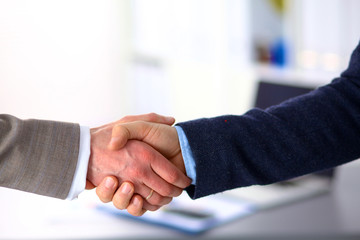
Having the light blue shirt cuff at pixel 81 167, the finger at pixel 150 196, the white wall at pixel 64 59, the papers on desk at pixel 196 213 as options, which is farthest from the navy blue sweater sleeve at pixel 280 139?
the white wall at pixel 64 59

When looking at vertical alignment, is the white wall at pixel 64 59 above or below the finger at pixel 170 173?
below

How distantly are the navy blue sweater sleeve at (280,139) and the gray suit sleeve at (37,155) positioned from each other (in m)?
0.29

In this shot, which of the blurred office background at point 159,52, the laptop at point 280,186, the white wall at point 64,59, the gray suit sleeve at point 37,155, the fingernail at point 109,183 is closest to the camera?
the gray suit sleeve at point 37,155

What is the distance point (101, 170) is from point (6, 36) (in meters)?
3.73

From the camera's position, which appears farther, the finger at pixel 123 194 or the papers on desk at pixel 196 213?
the papers on desk at pixel 196 213

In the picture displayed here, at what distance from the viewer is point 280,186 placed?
218cm

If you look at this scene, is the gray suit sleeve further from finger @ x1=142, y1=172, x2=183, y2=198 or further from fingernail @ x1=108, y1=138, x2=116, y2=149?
→ finger @ x1=142, y1=172, x2=183, y2=198

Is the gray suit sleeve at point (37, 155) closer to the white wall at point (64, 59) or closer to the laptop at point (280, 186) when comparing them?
the laptop at point (280, 186)

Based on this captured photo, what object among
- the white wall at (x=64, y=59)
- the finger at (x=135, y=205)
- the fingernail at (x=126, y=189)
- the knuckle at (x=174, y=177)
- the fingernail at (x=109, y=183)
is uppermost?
the knuckle at (x=174, y=177)

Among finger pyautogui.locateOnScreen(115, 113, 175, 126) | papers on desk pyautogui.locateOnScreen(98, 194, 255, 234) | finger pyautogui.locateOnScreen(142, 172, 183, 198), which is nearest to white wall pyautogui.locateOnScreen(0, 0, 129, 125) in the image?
papers on desk pyautogui.locateOnScreen(98, 194, 255, 234)

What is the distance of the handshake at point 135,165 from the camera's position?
132 centimetres

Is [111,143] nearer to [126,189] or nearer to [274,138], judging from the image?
[126,189]

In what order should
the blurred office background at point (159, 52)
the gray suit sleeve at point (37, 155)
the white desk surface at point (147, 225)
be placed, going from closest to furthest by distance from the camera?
1. the gray suit sleeve at point (37, 155)
2. the white desk surface at point (147, 225)
3. the blurred office background at point (159, 52)

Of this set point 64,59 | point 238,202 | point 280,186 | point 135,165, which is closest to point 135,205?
point 135,165
